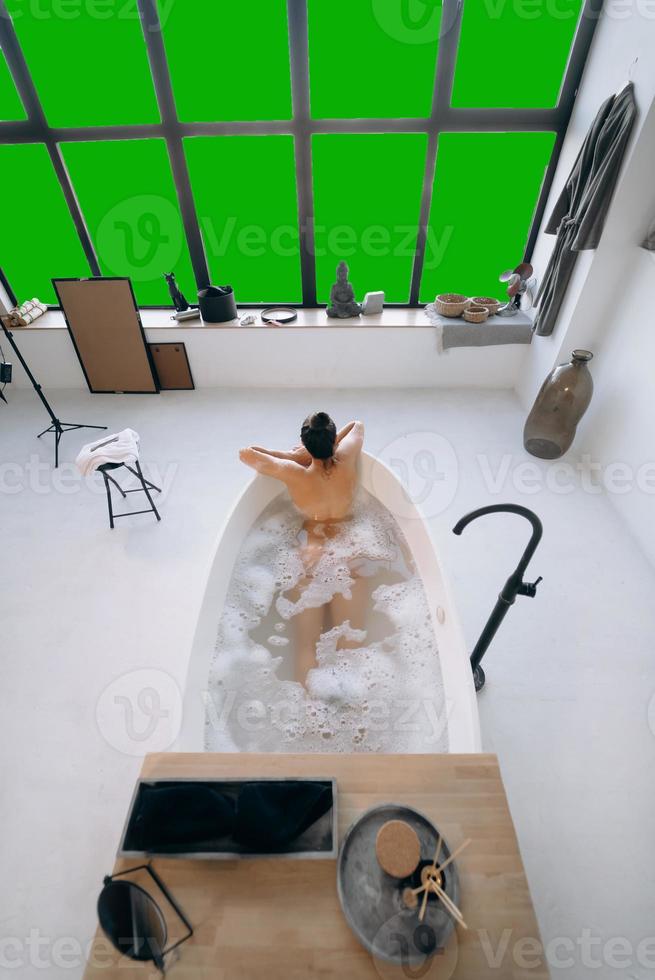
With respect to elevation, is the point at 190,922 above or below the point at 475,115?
below

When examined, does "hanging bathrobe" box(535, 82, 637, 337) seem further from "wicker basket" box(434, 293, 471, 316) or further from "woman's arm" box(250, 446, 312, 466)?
"woman's arm" box(250, 446, 312, 466)

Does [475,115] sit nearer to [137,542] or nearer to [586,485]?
[586,485]

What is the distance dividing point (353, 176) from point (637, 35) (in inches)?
65.5

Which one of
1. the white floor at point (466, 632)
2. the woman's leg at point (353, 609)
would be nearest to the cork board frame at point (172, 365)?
the white floor at point (466, 632)

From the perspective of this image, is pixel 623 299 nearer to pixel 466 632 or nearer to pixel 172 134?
pixel 466 632

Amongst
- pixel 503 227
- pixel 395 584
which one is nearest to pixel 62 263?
pixel 503 227

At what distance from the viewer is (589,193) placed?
2352 mm

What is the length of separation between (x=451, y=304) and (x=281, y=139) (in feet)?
5.31

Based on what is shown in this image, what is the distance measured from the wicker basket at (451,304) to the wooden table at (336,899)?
309 centimetres

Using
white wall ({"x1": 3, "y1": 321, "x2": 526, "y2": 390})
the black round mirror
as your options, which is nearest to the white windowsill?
white wall ({"x1": 3, "y1": 321, "x2": 526, "y2": 390})

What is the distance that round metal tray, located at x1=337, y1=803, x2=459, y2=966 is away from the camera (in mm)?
773

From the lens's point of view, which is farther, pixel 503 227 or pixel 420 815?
pixel 503 227

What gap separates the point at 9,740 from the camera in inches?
66.5

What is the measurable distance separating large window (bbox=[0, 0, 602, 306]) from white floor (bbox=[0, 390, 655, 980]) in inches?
52.2
